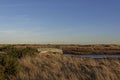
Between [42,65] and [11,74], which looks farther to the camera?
[42,65]

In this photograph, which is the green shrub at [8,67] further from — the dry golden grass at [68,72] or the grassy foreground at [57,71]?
the dry golden grass at [68,72]

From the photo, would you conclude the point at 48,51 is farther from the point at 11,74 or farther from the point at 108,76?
the point at 108,76

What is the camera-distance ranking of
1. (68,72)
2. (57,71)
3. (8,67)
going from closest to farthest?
(68,72) < (57,71) < (8,67)

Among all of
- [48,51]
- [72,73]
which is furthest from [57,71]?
[48,51]

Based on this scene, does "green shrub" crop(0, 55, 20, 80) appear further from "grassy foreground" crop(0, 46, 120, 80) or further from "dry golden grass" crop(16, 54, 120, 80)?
"dry golden grass" crop(16, 54, 120, 80)

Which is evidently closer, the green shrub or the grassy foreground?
the grassy foreground

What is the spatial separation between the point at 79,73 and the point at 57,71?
114cm

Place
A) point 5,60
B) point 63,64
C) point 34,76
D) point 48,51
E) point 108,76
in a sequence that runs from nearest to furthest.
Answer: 1. point 108,76
2. point 34,76
3. point 5,60
4. point 63,64
5. point 48,51

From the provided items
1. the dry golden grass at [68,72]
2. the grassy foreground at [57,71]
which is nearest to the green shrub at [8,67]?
the grassy foreground at [57,71]

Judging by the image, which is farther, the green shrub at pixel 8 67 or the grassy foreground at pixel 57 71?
the green shrub at pixel 8 67

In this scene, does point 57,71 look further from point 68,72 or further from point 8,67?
point 8,67

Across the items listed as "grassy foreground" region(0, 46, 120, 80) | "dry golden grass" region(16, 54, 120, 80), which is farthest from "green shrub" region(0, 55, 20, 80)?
"dry golden grass" region(16, 54, 120, 80)

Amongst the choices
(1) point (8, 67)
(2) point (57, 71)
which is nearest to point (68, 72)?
(2) point (57, 71)

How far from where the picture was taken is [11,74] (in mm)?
14922
